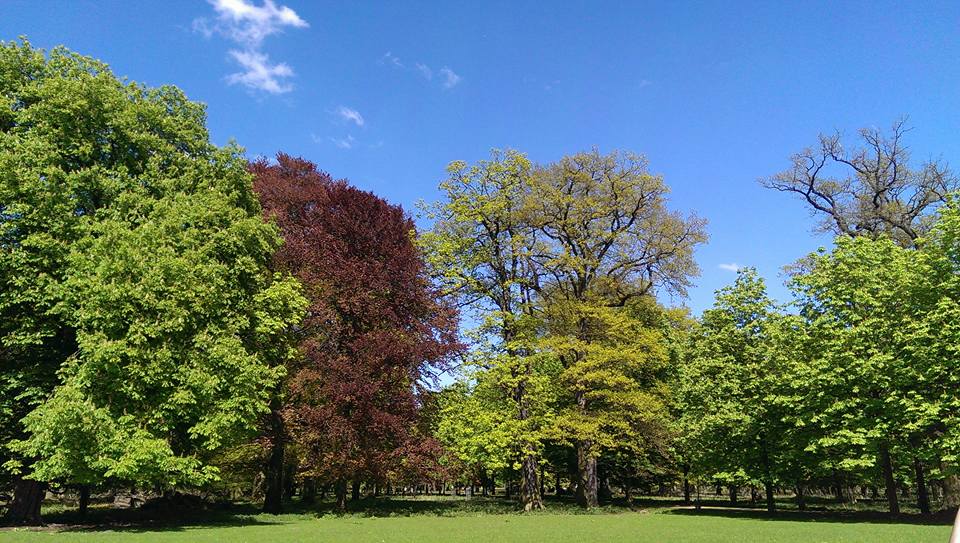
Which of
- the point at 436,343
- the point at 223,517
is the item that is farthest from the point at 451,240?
the point at 223,517

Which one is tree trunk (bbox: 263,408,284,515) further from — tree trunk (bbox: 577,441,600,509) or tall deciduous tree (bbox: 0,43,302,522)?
tree trunk (bbox: 577,441,600,509)

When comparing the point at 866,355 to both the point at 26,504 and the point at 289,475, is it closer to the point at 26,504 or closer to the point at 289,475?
the point at 289,475

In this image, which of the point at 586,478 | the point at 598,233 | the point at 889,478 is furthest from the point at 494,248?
the point at 889,478

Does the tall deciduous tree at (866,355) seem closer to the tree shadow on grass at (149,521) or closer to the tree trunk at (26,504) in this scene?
the tree shadow on grass at (149,521)

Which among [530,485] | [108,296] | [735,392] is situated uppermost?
[108,296]

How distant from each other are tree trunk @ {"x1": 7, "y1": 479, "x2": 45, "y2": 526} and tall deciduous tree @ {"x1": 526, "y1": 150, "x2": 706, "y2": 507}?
27676mm

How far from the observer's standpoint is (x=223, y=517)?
27.7 metres

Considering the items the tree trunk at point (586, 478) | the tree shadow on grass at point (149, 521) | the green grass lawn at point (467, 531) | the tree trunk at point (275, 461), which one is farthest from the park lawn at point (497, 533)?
the tree trunk at point (586, 478)

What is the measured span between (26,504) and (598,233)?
1293 inches

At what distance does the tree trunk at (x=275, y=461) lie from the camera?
3161 cm

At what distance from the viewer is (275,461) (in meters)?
33.3

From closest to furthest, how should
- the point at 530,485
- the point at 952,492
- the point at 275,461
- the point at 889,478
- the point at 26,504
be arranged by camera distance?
the point at 26,504, the point at 889,478, the point at 952,492, the point at 275,461, the point at 530,485

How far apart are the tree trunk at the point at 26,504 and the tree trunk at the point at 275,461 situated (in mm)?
10145

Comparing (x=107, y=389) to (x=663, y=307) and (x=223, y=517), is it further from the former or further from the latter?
(x=663, y=307)
